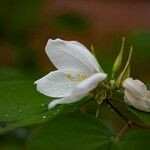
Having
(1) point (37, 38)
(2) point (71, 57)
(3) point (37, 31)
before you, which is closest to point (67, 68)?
(2) point (71, 57)

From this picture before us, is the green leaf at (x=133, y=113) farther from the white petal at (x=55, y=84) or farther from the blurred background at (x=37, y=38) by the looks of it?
the blurred background at (x=37, y=38)

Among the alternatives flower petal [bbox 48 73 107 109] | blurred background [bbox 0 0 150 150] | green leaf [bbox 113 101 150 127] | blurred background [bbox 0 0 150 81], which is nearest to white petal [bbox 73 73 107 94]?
flower petal [bbox 48 73 107 109]

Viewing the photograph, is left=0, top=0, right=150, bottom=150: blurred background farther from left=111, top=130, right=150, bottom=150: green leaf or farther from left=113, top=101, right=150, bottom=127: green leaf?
left=111, top=130, right=150, bottom=150: green leaf

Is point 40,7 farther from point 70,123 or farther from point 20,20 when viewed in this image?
point 70,123

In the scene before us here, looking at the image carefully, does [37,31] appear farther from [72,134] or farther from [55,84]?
[72,134]

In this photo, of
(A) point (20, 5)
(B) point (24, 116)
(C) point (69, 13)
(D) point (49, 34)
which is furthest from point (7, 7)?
(B) point (24, 116)

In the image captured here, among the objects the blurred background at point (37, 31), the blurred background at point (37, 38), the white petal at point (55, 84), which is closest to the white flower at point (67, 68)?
the white petal at point (55, 84)

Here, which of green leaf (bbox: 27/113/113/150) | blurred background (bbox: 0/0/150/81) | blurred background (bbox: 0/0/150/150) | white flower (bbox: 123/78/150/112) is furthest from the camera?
blurred background (bbox: 0/0/150/81)

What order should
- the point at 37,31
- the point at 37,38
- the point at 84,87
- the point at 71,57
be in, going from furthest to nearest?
the point at 37,38
the point at 37,31
the point at 71,57
the point at 84,87
